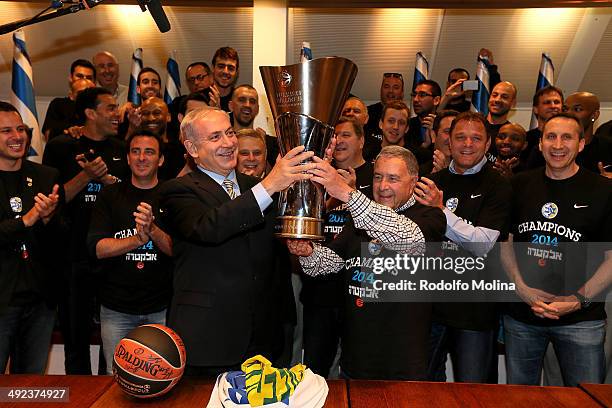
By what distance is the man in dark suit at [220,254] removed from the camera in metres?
2.29

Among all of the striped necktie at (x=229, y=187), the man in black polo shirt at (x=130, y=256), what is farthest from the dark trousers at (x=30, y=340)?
the striped necktie at (x=229, y=187)

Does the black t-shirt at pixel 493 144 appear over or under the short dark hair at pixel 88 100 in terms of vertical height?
under

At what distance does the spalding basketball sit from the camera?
2.02 meters

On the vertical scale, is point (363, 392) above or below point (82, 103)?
below

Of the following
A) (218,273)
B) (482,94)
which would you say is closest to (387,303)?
(218,273)

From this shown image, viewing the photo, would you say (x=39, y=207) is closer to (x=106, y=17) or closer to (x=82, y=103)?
(x=82, y=103)

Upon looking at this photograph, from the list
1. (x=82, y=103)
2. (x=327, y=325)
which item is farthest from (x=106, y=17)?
(x=327, y=325)

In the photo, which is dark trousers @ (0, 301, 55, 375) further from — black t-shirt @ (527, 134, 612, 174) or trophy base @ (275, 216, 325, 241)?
black t-shirt @ (527, 134, 612, 174)

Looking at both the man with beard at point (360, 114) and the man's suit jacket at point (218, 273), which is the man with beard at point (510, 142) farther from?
the man's suit jacket at point (218, 273)

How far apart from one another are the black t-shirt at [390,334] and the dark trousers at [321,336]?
63 cm

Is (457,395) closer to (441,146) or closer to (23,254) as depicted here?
(441,146)

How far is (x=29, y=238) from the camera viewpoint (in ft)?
11.3

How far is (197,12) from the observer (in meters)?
7.54

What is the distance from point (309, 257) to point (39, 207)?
1.47 meters
